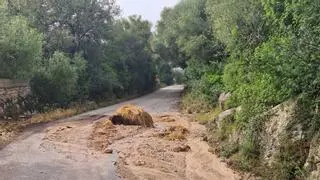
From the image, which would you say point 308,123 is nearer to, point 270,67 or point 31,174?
point 270,67

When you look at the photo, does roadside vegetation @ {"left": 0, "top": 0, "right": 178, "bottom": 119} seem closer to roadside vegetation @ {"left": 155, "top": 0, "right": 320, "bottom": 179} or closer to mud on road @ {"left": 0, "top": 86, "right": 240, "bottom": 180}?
mud on road @ {"left": 0, "top": 86, "right": 240, "bottom": 180}

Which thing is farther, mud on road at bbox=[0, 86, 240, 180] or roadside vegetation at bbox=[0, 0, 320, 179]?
mud on road at bbox=[0, 86, 240, 180]

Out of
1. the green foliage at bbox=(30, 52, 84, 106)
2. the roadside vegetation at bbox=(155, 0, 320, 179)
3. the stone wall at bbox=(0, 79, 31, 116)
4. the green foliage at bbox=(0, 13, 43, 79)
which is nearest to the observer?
the roadside vegetation at bbox=(155, 0, 320, 179)

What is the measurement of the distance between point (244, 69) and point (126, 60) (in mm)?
31169

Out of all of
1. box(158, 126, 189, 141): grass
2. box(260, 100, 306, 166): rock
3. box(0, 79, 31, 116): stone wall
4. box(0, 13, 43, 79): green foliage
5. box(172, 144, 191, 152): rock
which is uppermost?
box(0, 13, 43, 79): green foliage

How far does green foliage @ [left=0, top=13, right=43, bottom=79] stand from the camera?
76.2ft

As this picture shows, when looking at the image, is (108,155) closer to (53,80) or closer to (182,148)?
(182,148)

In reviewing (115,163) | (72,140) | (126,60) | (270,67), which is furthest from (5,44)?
(126,60)

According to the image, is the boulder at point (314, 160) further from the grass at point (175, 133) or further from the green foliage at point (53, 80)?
the green foliage at point (53, 80)

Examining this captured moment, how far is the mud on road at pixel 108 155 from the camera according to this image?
40.2 ft

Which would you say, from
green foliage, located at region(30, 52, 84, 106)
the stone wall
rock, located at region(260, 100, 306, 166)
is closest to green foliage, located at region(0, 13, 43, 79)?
the stone wall

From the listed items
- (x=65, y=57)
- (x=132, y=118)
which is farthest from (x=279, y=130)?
(x=65, y=57)

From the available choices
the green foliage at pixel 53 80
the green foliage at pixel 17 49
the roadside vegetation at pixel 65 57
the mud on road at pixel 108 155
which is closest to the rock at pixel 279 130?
the mud on road at pixel 108 155

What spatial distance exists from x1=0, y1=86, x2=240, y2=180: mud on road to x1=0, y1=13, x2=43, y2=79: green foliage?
4953 mm
